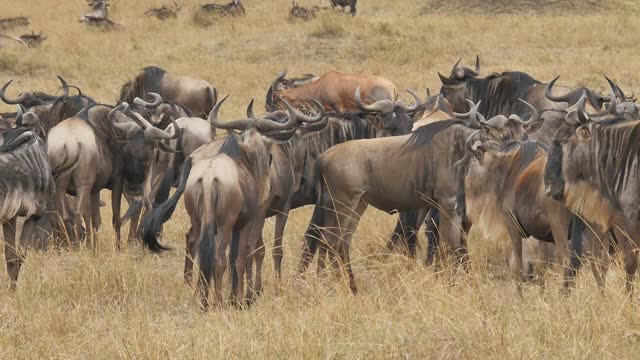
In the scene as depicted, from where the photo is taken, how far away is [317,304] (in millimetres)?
5660

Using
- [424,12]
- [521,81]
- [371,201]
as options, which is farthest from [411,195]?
[424,12]

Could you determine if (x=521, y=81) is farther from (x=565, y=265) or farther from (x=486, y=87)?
(x=565, y=265)

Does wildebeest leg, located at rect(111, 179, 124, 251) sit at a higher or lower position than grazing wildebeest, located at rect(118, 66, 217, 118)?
higher

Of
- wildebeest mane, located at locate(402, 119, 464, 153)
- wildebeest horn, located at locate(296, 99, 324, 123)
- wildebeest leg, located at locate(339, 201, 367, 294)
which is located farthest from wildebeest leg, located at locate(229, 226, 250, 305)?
wildebeest mane, located at locate(402, 119, 464, 153)

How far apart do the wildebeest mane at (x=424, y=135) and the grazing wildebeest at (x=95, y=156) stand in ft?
6.71

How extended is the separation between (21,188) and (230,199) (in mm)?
1389

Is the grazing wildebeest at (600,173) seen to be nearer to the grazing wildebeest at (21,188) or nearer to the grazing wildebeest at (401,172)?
the grazing wildebeest at (401,172)

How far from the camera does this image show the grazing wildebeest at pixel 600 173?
214 inches

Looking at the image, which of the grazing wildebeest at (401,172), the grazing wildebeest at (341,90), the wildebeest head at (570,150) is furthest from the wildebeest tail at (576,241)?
the grazing wildebeest at (341,90)

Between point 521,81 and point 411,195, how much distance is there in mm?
3851

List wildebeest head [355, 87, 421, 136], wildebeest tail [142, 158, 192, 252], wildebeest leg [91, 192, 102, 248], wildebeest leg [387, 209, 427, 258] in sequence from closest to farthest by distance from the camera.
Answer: wildebeest tail [142, 158, 192, 252] → wildebeest leg [387, 209, 427, 258] → wildebeest head [355, 87, 421, 136] → wildebeest leg [91, 192, 102, 248]

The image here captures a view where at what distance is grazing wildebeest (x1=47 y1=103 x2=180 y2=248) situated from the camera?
306 inches

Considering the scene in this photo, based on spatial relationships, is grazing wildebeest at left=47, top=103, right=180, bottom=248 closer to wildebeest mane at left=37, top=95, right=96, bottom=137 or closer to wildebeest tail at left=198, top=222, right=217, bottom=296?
wildebeest mane at left=37, top=95, right=96, bottom=137

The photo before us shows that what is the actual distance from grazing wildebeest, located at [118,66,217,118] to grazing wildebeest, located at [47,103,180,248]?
4.07 meters
